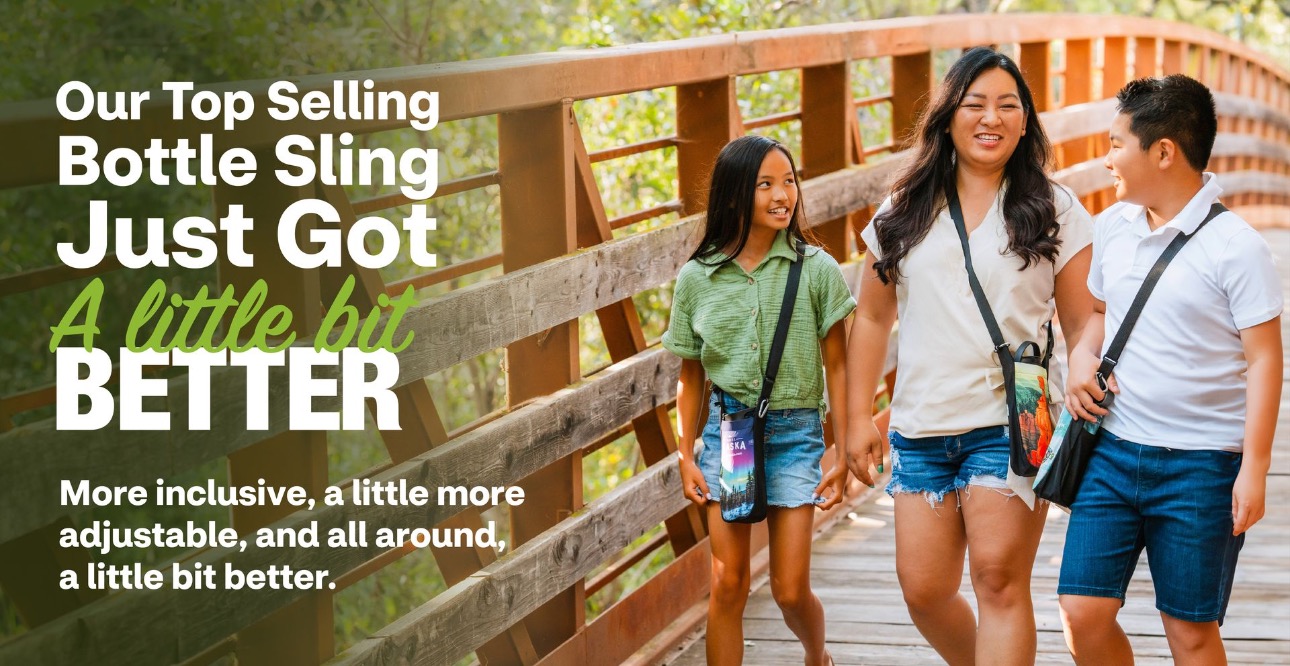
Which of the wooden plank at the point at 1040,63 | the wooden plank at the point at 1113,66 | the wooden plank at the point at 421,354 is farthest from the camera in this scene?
the wooden plank at the point at 1113,66

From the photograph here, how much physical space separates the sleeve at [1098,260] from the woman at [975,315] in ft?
0.14

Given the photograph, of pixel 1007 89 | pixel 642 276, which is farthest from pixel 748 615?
pixel 1007 89

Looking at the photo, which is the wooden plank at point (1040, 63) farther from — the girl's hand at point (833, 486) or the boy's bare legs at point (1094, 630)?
the boy's bare legs at point (1094, 630)

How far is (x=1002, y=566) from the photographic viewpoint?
3244mm

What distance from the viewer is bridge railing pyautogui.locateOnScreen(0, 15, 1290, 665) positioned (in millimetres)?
2350

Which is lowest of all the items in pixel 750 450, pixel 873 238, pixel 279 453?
pixel 750 450

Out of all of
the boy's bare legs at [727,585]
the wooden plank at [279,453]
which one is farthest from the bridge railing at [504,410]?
the boy's bare legs at [727,585]

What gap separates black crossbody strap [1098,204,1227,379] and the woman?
191 millimetres

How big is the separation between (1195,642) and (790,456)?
973 mm

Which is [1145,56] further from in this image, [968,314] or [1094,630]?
[1094,630]

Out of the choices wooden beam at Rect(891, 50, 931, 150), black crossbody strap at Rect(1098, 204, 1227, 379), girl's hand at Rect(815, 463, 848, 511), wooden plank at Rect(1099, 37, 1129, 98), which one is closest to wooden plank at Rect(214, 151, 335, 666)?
girl's hand at Rect(815, 463, 848, 511)

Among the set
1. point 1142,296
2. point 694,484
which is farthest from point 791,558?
point 1142,296

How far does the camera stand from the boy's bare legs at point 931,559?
10.9 feet

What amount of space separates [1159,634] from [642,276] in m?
1.89
